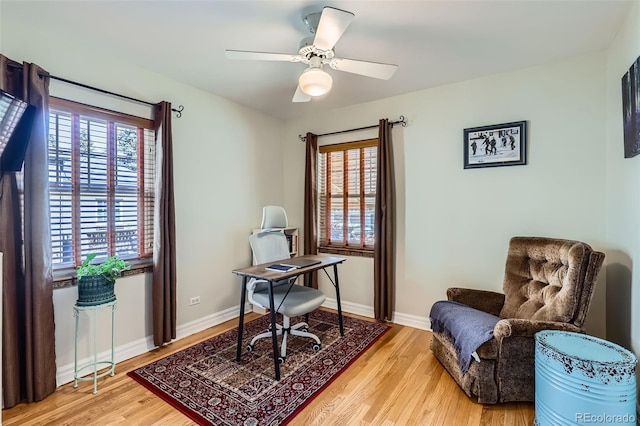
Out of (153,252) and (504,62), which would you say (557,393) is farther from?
(153,252)

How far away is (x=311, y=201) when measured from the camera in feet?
13.1

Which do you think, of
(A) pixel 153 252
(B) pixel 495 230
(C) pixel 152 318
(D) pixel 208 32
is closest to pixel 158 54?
(D) pixel 208 32

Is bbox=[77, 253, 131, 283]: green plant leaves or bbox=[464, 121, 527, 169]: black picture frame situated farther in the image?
bbox=[464, 121, 527, 169]: black picture frame

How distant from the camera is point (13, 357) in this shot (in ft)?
6.37

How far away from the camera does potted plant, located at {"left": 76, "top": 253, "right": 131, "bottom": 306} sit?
7.04 ft

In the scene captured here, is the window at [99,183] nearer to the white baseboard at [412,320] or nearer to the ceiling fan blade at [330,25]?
the ceiling fan blade at [330,25]

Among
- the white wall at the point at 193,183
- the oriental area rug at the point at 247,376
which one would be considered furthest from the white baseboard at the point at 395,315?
the white wall at the point at 193,183

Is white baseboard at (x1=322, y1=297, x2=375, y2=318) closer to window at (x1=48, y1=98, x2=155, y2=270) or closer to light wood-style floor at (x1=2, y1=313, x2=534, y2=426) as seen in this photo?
light wood-style floor at (x1=2, y1=313, x2=534, y2=426)

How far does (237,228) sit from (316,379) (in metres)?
2.02

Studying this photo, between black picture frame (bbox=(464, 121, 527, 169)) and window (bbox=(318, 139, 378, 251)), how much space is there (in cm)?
103

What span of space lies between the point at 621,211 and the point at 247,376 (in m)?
3.00

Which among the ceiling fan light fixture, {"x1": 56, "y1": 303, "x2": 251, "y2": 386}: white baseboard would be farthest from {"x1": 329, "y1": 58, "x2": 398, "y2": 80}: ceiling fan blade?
{"x1": 56, "y1": 303, "x2": 251, "y2": 386}: white baseboard

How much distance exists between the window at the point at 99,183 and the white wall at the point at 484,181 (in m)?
2.30

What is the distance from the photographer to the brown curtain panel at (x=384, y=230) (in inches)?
133
